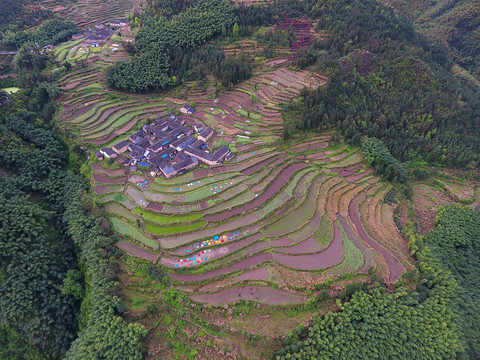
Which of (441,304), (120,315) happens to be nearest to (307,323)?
(441,304)

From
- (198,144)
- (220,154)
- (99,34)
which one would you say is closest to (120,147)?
(198,144)

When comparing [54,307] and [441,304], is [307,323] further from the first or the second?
[54,307]

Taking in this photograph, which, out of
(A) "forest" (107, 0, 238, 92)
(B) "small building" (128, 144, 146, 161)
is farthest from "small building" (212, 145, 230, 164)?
(A) "forest" (107, 0, 238, 92)

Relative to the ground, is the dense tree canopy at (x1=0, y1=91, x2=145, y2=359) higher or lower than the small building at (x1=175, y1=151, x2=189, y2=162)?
lower

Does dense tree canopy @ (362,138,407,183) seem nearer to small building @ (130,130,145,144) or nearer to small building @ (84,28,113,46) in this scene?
small building @ (130,130,145,144)

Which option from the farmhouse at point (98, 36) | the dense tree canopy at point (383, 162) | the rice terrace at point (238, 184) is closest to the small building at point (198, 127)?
the rice terrace at point (238, 184)

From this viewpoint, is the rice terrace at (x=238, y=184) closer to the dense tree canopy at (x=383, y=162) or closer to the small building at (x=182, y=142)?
the dense tree canopy at (x=383, y=162)
